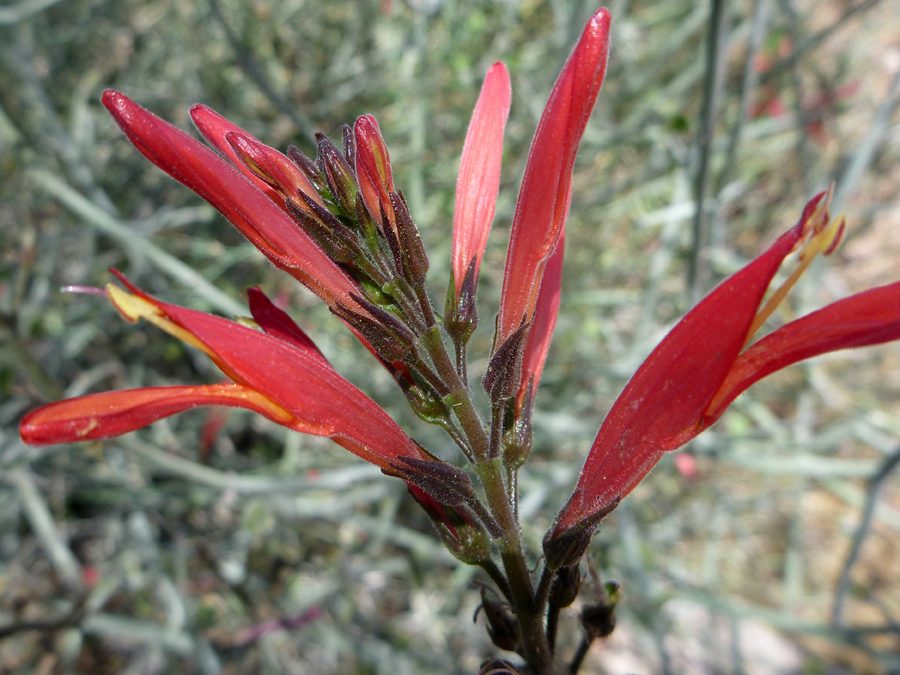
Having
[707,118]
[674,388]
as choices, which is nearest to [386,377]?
[707,118]

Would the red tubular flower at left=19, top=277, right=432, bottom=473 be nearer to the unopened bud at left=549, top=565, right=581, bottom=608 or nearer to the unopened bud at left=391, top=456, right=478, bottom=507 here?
the unopened bud at left=391, top=456, right=478, bottom=507

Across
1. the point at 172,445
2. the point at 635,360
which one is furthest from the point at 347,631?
the point at 635,360

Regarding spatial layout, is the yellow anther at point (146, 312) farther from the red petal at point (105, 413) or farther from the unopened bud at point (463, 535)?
the unopened bud at point (463, 535)

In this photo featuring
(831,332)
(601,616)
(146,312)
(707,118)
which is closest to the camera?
(831,332)

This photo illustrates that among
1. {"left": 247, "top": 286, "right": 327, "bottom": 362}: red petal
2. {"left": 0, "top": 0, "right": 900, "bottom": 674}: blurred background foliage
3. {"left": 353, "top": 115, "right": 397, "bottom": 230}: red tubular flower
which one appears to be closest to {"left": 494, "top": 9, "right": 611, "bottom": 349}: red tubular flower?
{"left": 353, "top": 115, "right": 397, "bottom": 230}: red tubular flower

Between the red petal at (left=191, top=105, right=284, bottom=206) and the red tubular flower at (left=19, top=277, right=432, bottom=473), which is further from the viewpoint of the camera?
the red petal at (left=191, top=105, right=284, bottom=206)

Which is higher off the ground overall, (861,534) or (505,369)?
(861,534)

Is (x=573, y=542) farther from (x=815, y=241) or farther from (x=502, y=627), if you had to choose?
(x=815, y=241)
